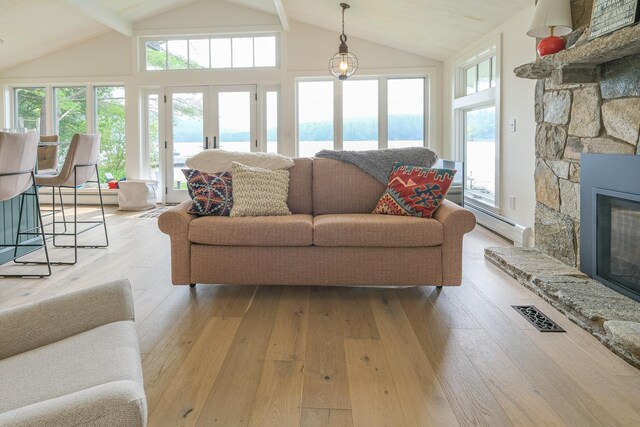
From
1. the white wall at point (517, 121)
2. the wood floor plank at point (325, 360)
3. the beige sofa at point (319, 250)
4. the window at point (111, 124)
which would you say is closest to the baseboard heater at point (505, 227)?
the white wall at point (517, 121)

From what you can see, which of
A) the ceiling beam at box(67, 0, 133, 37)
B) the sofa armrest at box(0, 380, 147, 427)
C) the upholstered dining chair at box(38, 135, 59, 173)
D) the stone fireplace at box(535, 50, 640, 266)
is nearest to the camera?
the sofa armrest at box(0, 380, 147, 427)

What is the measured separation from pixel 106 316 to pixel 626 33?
2.49 metres

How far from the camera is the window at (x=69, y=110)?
291 inches

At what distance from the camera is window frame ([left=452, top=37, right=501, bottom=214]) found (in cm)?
459

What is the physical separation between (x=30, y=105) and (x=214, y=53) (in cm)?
324

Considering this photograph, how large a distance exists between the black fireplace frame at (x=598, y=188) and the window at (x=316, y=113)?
452cm

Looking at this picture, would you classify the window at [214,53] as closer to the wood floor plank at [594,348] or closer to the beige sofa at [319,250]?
the beige sofa at [319,250]

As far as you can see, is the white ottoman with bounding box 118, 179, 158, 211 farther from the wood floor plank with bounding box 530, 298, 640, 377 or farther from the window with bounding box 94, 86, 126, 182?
the wood floor plank with bounding box 530, 298, 640, 377

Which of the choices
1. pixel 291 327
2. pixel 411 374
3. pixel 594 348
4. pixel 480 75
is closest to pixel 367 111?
pixel 480 75

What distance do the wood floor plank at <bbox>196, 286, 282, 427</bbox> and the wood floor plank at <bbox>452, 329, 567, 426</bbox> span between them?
2.96 feet

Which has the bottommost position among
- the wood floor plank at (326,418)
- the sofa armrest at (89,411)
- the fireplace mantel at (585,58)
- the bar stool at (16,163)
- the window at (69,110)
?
the wood floor plank at (326,418)

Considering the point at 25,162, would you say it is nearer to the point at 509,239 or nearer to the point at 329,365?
the point at 329,365

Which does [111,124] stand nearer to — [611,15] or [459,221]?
[459,221]

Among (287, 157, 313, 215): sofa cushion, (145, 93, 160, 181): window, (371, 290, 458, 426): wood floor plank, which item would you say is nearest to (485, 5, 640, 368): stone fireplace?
(371, 290, 458, 426): wood floor plank
